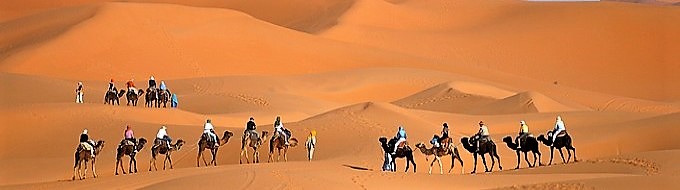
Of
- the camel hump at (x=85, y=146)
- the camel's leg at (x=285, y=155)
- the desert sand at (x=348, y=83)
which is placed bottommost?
the camel's leg at (x=285, y=155)

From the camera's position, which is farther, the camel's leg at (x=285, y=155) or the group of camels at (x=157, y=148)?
the camel's leg at (x=285, y=155)

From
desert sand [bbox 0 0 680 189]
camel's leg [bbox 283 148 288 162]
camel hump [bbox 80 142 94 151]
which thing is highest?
desert sand [bbox 0 0 680 189]

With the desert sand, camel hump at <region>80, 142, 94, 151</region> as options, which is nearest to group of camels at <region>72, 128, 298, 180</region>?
camel hump at <region>80, 142, 94, 151</region>

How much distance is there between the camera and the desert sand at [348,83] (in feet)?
84.7

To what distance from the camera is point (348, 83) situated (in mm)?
54281

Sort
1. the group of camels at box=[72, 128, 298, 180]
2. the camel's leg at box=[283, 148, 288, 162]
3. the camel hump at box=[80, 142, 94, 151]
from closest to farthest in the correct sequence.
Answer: the camel hump at box=[80, 142, 94, 151]
the group of camels at box=[72, 128, 298, 180]
the camel's leg at box=[283, 148, 288, 162]

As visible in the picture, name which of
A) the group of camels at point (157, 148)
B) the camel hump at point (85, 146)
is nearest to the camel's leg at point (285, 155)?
the group of camels at point (157, 148)

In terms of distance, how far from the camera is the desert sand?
25828 millimetres

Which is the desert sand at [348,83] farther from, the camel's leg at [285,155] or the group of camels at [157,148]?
the group of camels at [157,148]

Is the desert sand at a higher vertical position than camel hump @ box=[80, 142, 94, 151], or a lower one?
higher

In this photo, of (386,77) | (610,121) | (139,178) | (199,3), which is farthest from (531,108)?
(199,3)

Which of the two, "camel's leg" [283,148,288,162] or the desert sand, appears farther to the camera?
"camel's leg" [283,148,288,162]

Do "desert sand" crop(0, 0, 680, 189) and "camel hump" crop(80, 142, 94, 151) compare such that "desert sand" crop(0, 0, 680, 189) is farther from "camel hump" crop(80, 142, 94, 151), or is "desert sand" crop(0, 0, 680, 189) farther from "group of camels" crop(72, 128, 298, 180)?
"camel hump" crop(80, 142, 94, 151)

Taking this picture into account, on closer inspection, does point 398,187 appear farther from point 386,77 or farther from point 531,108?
point 386,77
